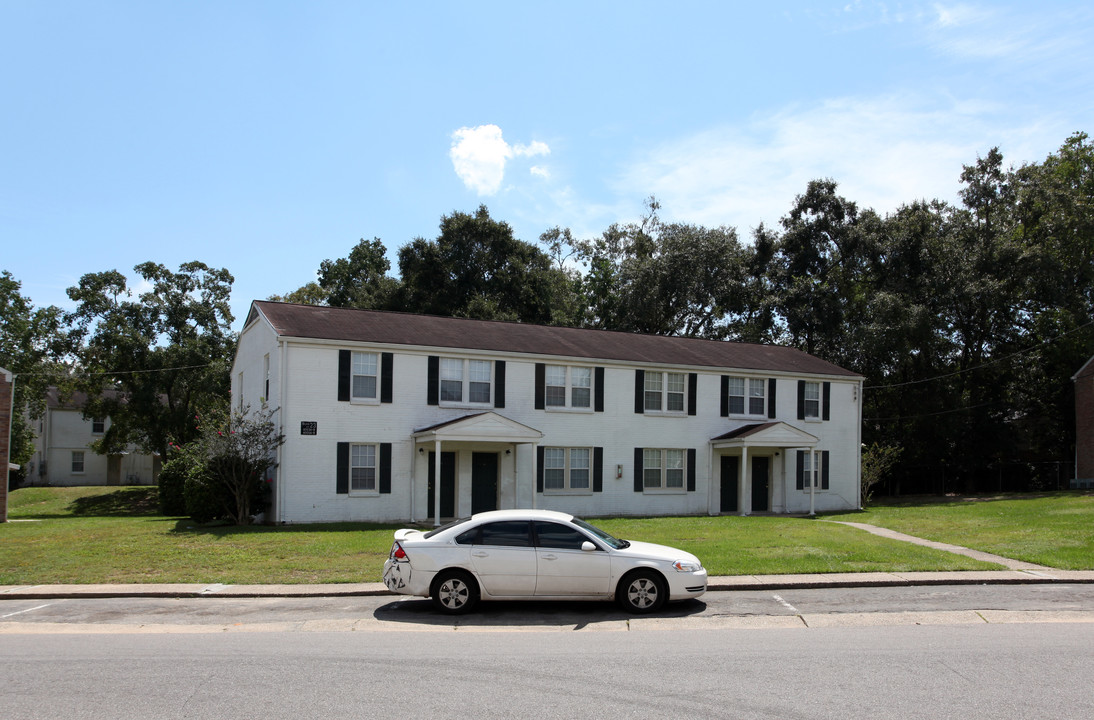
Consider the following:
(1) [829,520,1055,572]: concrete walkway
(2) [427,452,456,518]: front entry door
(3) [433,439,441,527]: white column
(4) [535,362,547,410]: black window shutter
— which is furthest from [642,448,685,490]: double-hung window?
(3) [433,439,441,527]: white column

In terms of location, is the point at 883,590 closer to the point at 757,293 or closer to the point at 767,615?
the point at 767,615

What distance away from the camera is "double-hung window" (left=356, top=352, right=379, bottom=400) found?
2483cm

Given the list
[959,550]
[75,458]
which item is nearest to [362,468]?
[959,550]

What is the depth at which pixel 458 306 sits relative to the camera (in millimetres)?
50062

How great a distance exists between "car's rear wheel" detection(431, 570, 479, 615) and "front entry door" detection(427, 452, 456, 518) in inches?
569

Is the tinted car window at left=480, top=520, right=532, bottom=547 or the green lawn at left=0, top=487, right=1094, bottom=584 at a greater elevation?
the tinted car window at left=480, top=520, right=532, bottom=547

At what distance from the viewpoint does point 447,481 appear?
85.7ft

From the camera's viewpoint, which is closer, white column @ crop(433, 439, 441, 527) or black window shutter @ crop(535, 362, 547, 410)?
white column @ crop(433, 439, 441, 527)

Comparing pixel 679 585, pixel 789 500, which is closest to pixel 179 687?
pixel 679 585

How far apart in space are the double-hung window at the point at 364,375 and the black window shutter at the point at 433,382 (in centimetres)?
161

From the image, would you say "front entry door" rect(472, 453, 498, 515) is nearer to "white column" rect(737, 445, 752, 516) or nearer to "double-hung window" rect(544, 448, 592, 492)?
"double-hung window" rect(544, 448, 592, 492)

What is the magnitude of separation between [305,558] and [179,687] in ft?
29.9

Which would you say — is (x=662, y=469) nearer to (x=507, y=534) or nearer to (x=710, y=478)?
(x=710, y=478)

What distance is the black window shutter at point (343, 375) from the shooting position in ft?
80.5
